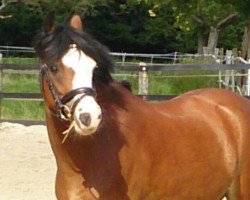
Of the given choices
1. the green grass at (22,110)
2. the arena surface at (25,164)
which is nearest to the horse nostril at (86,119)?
the arena surface at (25,164)

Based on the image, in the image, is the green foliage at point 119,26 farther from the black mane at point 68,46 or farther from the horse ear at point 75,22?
the black mane at point 68,46

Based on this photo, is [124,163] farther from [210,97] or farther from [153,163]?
[210,97]

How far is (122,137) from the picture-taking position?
3.73m

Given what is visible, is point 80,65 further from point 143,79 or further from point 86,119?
point 143,79

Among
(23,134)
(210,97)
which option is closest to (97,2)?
(23,134)

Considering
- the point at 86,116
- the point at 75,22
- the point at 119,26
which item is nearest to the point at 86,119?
the point at 86,116

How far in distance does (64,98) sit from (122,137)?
0.46 metres

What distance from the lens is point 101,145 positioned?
367cm

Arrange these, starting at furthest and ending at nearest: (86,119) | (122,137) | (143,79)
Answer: (143,79), (122,137), (86,119)

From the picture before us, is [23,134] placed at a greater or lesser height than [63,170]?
lesser

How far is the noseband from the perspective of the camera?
3.32 metres

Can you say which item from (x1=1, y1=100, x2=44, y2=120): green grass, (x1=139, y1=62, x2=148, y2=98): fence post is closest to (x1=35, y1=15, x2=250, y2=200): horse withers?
(x1=139, y1=62, x2=148, y2=98): fence post

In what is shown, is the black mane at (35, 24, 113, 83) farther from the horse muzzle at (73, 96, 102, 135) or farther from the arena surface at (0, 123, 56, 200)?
the arena surface at (0, 123, 56, 200)

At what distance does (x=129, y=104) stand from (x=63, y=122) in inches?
17.3
